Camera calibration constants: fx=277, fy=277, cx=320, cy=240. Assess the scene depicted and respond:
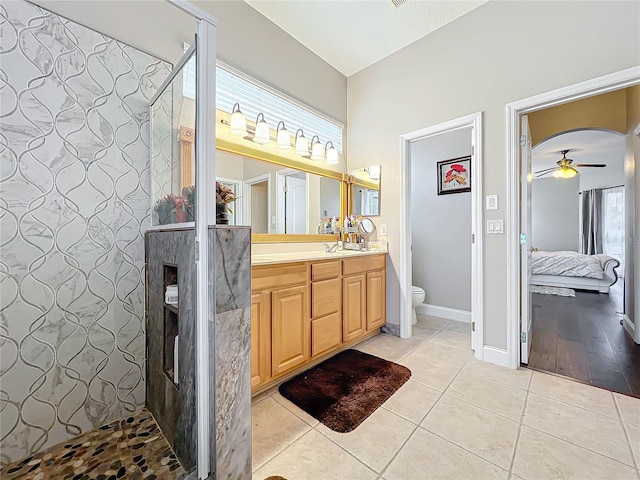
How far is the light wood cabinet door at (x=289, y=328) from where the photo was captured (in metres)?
1.78

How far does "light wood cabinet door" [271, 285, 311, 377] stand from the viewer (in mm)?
1784

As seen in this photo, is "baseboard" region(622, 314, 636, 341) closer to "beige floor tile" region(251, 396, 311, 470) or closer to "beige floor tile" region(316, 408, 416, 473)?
"beige floor tile" region(316, 408, 416, 473)

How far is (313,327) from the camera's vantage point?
6.75 ft

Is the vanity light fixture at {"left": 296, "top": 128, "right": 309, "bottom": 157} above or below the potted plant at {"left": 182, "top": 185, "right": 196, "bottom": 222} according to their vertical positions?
above

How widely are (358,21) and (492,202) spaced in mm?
1932

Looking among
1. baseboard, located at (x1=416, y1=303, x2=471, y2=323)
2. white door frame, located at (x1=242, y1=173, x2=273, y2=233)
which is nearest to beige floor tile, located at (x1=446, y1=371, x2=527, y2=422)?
baseboard, located at (x1=416, y1=303, x2=471, y2=323)

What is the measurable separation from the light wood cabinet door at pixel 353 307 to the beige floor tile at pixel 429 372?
45cm

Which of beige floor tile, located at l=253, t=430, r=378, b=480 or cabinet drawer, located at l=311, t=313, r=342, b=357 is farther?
cabinet drawer, located at l=311, t=313, r=342, b=357

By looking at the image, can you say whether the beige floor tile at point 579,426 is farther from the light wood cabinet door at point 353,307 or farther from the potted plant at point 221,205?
the potted plant at point 221,205

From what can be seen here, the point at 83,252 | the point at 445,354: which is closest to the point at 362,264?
the point at 445,354

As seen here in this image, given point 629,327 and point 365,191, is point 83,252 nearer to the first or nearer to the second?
point 365,191

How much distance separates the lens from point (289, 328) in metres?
1.88

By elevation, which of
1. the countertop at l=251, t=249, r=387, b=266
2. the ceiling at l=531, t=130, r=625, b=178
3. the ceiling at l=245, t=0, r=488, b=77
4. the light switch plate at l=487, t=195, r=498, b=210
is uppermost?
the ceiling at l=245, t=0, r=488, b=77

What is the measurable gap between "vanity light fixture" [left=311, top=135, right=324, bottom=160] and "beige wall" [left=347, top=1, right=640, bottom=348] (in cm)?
53
